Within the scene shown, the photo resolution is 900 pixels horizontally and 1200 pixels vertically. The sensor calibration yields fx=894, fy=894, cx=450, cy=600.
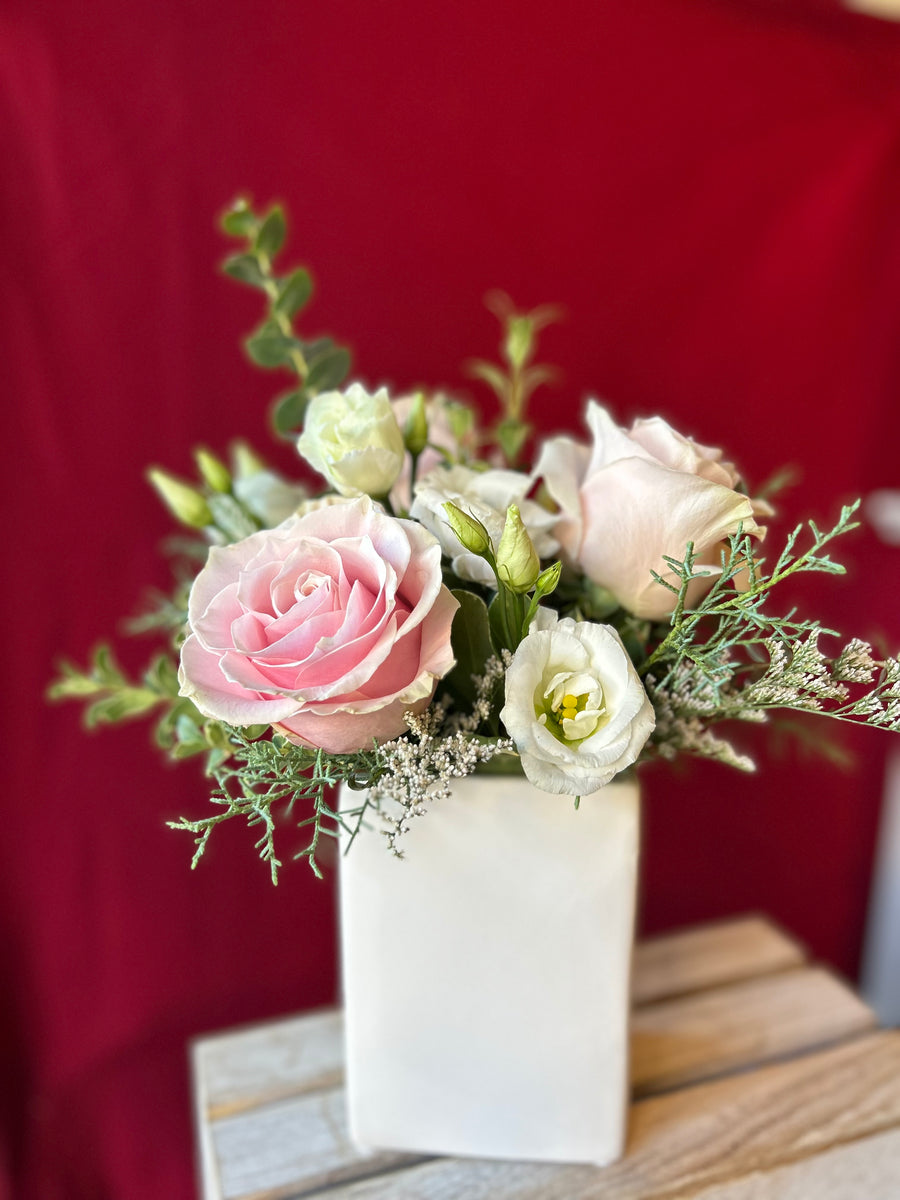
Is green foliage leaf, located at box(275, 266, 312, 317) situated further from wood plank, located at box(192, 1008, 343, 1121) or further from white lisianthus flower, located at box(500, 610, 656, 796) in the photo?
wood plank, located at box(192, 1008, 343, 1121)

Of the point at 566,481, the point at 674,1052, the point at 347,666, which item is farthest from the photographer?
the point at 674,1052

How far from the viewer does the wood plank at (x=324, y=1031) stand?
0.74 m

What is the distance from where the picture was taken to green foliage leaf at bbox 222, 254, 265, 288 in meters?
0.64

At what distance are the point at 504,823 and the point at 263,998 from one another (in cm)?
63

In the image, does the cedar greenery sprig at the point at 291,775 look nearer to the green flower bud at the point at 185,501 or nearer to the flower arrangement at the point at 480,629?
the flower arrangement at the point at 480,629

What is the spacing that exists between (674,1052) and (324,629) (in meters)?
0.55

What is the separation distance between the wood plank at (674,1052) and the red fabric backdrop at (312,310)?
0.98 feet

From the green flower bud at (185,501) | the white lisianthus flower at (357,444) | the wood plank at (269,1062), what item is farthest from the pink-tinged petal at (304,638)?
the wood plank at (269,1062)

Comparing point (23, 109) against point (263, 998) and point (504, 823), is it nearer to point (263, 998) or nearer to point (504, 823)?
point (504, 823)

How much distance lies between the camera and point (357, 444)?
1.67 ft

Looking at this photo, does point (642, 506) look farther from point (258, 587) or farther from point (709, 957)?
point (709, 957)

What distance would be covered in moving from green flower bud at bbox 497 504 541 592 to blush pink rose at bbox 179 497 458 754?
0.11 ft

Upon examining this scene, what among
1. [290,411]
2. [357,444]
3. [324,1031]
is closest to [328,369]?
[290,411]

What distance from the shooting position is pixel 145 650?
0.91 meters
